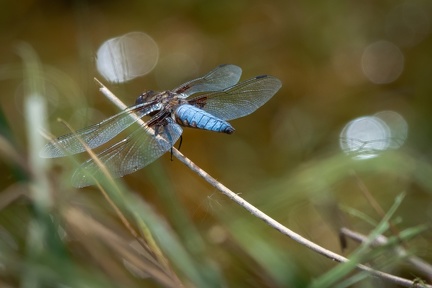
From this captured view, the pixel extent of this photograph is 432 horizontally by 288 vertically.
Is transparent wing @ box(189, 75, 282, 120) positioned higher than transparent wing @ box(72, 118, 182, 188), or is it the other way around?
transparent wing @ box(189, 75, 282, 120)

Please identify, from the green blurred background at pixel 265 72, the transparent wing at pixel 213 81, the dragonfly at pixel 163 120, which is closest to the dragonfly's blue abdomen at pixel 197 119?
the dragonfly at pixel 163 120

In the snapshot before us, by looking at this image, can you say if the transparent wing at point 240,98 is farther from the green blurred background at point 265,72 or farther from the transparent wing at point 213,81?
the green blurred background at point 265,72

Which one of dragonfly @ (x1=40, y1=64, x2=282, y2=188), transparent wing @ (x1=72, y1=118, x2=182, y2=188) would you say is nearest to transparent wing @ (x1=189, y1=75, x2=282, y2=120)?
dragonfly @ (x1=40, y1=64, x2=282, y2=188)

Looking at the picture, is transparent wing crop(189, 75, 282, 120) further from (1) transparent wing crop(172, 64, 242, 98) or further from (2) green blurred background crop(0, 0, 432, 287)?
(2) green blurred background crop(0, 0, 432, 287)

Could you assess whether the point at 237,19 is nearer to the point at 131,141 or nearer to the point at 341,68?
the point at 341,68

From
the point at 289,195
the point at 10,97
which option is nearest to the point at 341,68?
the point at 10,97

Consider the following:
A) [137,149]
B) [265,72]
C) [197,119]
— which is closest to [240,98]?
[197,119]

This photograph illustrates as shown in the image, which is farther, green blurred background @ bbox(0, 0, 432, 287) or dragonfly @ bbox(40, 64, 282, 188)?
green blurred background @ bbox(0, 0, 432, 287)
